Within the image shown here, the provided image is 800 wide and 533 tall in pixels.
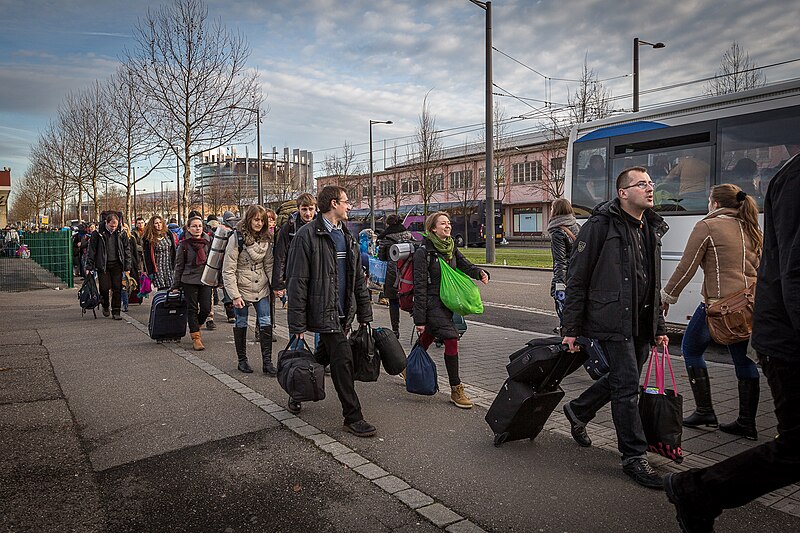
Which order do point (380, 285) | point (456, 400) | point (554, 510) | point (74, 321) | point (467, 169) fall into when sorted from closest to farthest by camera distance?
point (554, 510), point (456, 400), point (74, 321), point (380, 285), point (467, 169)

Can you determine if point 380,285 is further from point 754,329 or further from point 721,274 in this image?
point 754,329

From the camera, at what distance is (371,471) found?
422cm

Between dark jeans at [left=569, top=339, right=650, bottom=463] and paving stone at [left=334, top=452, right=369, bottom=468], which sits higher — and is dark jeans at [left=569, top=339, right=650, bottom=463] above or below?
above

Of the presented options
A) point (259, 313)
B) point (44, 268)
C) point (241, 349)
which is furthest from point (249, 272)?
point (44, 268)

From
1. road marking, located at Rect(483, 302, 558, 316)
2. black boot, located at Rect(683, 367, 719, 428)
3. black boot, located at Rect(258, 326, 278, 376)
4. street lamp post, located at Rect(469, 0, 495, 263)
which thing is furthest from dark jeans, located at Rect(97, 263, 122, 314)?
street lamp post, located at Rect(469, 0, 495, 263)

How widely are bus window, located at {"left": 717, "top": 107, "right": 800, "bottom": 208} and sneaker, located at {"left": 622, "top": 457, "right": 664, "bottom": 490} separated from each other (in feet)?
19.4

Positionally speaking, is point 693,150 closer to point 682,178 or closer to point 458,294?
point 682,178

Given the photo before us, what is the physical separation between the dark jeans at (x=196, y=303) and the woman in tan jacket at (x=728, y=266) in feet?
20.5

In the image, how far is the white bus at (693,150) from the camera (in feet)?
28.7

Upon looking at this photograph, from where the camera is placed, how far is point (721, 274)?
4.90 metres

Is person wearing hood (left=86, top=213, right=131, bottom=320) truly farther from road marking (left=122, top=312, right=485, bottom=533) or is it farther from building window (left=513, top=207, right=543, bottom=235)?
building window (left=513, top=207, right=543, bottom=235)

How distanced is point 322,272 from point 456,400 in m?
1.73

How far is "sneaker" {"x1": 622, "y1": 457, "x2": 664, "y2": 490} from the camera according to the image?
387cm

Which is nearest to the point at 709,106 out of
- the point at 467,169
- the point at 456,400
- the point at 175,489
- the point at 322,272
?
the point at 456,400
